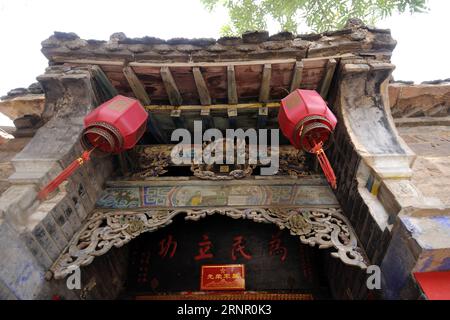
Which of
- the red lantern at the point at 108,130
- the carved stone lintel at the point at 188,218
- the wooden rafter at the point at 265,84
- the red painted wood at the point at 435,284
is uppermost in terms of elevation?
the wooden rafter at the point at 265,84

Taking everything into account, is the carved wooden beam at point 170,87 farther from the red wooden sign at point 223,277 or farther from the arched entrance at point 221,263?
the red wooden sign at point 223,277

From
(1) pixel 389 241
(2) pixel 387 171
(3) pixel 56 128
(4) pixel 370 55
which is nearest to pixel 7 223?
(3) pixel 56 128

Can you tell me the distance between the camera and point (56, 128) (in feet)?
12.5

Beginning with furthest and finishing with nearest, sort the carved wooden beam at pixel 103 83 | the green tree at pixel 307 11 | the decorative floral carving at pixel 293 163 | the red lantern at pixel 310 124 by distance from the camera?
the green tree at pixel 307 11 < the decorative floral carving at pixel 293 163 < the carved wooden beam at pixel 103 83 < the red lantern at pixel 310 124

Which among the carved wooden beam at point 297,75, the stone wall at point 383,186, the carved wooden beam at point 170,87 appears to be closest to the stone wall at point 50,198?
the carved wooden beam at point 170,87

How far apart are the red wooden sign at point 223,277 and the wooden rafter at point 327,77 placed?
308 cm

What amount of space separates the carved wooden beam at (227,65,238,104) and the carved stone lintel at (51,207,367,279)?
164 cm

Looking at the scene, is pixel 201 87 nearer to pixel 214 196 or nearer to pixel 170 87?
pixel 170 87

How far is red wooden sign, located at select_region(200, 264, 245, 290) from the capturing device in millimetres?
4426

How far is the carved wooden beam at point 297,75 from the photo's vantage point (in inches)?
152

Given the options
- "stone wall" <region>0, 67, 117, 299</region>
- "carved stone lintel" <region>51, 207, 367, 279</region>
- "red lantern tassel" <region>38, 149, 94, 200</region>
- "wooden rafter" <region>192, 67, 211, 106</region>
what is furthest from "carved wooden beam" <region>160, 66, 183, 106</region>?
Result: "carved stone lintel" <region>51, 207, 367, 279</region>

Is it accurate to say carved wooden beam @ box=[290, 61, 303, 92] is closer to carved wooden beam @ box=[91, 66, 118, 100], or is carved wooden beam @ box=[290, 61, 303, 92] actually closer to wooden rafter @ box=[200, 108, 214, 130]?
wooden rafter @ box=[200, 108, 214, 130]
